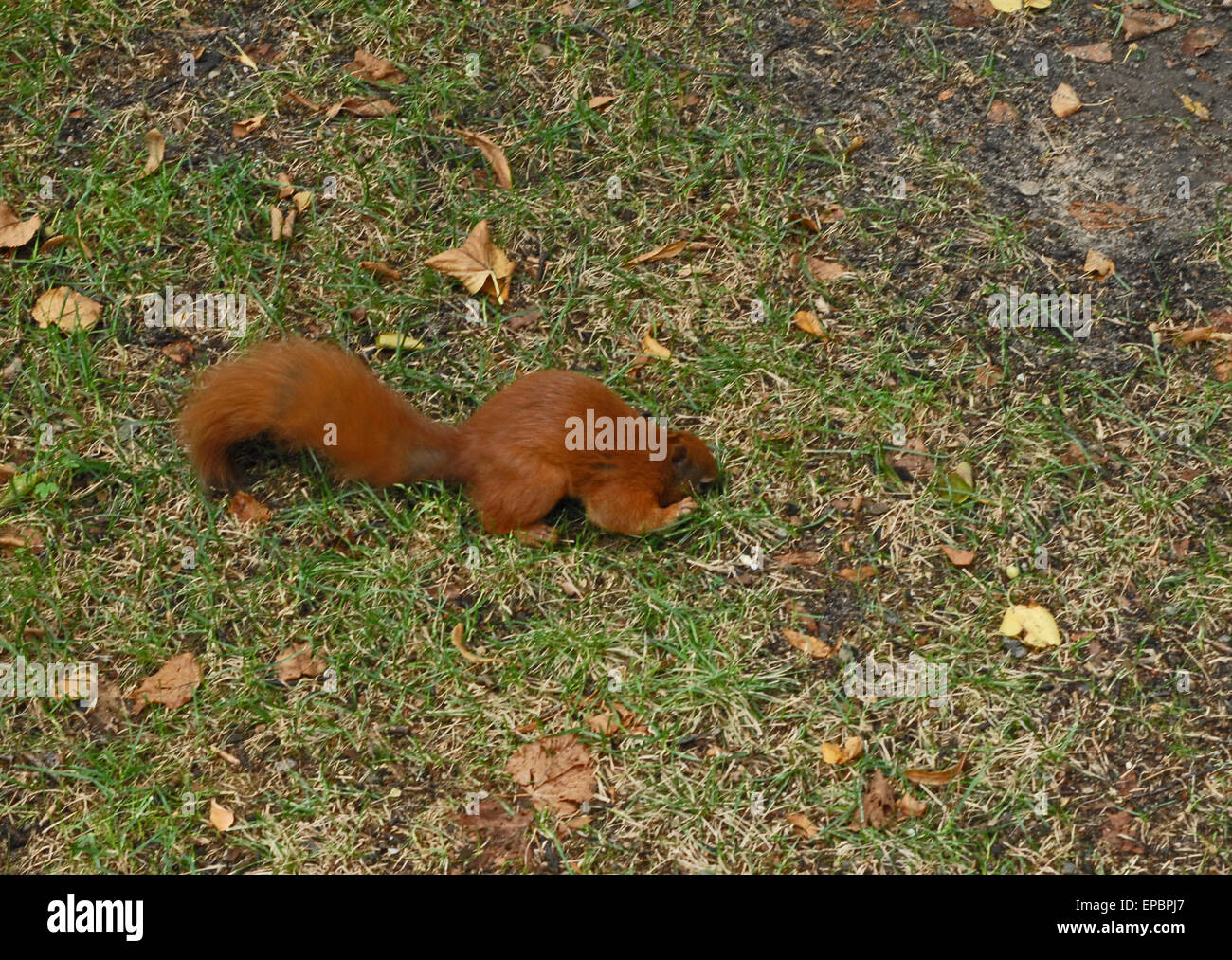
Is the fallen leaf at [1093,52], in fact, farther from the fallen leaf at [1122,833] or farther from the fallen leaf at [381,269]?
the fallen leaf at [1122,833]

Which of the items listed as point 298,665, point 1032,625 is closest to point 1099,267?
point 1032,625

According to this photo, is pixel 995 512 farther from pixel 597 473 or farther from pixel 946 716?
pixel 597 473

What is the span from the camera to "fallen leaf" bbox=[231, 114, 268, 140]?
4629 mm

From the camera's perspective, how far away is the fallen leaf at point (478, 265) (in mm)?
4234

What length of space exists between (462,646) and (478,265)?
4.81 ft

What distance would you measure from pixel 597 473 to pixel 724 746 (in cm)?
92

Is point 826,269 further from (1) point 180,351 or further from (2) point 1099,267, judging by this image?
(1) point 180,351

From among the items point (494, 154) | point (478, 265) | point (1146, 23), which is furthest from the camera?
point (1146, 23)

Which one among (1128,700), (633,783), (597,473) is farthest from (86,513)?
(1128,700)

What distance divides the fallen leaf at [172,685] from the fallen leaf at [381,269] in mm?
1543

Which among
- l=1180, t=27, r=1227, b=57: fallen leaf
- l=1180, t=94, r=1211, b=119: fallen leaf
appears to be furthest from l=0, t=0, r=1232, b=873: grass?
l=1180, t=27, r=1227, b=57: fallen leaf

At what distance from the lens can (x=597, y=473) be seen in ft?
11.9

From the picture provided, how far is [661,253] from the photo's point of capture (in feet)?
14.3

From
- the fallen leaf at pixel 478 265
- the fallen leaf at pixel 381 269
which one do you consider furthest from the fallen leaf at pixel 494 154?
the fallen leaf at pixel 381 269
